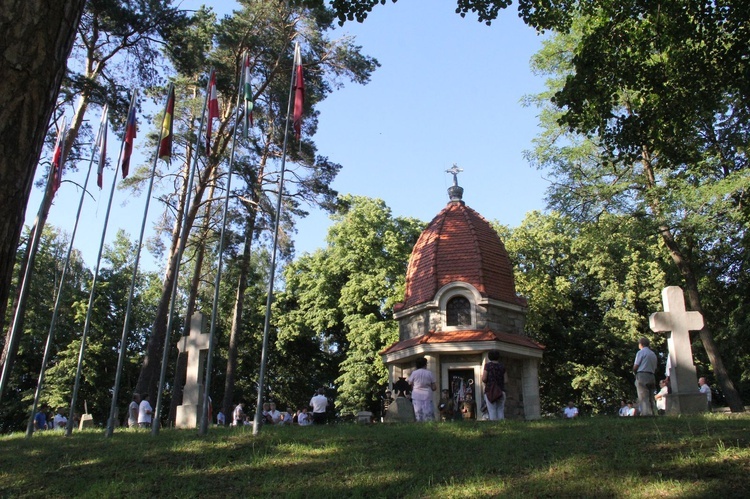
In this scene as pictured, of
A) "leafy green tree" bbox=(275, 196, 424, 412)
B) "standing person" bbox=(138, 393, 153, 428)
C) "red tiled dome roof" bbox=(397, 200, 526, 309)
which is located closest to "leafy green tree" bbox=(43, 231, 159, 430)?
"leafy green tree" bbox=(275, 196, 424, 412)

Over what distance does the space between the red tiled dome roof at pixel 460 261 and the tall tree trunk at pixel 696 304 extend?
4771 mm

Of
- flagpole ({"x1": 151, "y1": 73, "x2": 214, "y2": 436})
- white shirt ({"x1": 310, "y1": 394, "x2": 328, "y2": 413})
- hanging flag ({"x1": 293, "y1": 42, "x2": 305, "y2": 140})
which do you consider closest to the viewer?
flagpole ({"x1": 151, "y1": 73, "x2": 214, "y2": 436})

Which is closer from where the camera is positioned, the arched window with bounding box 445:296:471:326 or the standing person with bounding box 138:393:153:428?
the standing person with bounding box 138:393:153:428

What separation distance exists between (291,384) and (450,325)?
58.7 feet

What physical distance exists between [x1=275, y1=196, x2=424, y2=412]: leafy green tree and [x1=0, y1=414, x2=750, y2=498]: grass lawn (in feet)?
60.9

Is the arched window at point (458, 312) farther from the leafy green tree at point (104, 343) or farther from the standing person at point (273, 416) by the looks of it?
the leafy green tree at point (104, 343)

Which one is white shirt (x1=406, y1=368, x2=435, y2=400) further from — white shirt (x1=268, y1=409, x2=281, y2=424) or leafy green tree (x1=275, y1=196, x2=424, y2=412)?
leafy green tree (x1=275, y1=196, x2=424, y2=412)

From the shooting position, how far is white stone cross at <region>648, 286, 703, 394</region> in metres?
13.0

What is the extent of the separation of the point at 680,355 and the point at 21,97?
1305 cm

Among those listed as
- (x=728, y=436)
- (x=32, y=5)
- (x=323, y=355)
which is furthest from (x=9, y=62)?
(x=323, y=355)

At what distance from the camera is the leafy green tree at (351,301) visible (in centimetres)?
2995

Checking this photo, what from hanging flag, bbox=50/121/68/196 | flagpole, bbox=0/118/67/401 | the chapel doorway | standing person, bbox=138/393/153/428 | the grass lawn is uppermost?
hanging flag, bbox=50/121/68/196

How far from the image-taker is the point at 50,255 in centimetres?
3409

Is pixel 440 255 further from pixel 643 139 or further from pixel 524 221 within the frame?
pixel 524 221
